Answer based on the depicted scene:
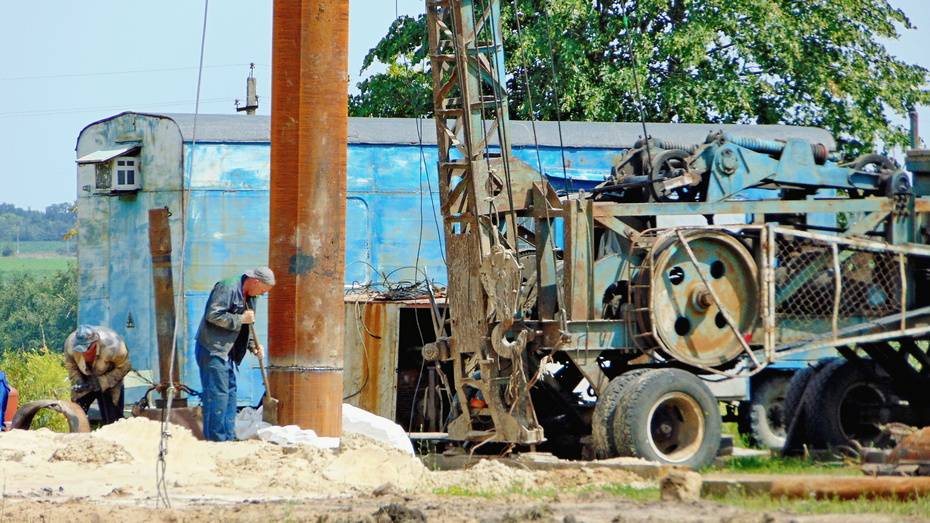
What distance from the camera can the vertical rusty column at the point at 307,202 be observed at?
44.8 feet

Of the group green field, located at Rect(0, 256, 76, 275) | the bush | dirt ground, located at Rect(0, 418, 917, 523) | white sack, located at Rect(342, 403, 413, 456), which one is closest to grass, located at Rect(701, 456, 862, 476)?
dirt ground, located at Rect(0, 418, 917, 523)

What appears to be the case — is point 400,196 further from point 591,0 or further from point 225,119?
point 591,0

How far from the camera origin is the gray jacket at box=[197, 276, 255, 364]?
554 inches

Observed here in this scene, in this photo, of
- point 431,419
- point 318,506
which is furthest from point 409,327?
point 318,506

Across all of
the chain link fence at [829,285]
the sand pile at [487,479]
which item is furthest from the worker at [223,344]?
the chain link fence at [829,285]

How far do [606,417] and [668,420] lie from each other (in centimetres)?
82

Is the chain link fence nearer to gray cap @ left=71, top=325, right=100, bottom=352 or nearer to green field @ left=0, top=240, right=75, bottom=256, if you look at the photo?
gray cap @ left=71, top=325, right=100, bottom=352

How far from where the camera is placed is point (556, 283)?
48.1 feet

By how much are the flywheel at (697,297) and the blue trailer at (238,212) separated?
4.82 metres

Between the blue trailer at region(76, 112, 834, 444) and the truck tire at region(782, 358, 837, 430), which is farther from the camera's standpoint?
the blue trailer at region(76, 112, 834, 444)

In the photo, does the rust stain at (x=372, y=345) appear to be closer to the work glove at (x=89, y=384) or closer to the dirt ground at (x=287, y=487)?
the work glove at (x=89, y=384)

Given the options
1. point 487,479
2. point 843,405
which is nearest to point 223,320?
point 487,479

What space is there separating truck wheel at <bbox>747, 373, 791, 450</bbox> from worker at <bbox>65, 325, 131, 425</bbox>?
8098 millimetres

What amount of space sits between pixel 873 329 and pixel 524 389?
3.82 meters
